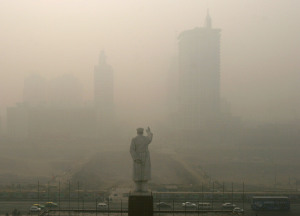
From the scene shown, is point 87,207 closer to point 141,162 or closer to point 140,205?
point 141,162

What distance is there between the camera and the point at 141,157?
7.14 meters

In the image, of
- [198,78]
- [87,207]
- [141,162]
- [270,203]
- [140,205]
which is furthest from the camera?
[198,78]

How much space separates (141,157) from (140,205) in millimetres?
1010

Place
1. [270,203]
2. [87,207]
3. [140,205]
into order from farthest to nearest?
1. [270,203]
2. [87,207]
3. [140,205]

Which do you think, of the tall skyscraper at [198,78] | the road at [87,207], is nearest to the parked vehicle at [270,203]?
the road at [87,207]

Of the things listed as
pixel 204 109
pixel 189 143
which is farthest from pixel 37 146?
pixel 204 109

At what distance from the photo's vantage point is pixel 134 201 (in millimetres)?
6688

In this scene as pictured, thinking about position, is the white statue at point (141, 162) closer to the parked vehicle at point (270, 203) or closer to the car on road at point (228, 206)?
the car on road at point (228, 206)

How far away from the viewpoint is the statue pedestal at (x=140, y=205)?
6.64 metres

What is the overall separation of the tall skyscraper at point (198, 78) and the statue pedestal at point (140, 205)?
37.1 meters

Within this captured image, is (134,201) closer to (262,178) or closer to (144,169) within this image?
(144,169)

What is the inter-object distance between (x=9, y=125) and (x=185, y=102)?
22399 mm

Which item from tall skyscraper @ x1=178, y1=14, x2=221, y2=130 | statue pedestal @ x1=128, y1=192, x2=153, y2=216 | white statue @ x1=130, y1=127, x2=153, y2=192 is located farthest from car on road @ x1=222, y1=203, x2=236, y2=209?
Result: tall skyscraper @ x1=178, y1=14, x2=221, y2=130

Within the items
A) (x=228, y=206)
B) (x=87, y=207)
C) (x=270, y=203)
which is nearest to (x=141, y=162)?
(x=87, y=207)
